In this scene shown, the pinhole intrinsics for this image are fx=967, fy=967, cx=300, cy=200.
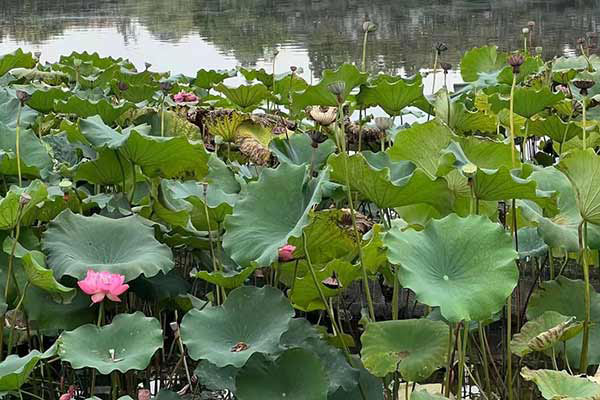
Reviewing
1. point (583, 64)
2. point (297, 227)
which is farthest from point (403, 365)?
point (583, 64)

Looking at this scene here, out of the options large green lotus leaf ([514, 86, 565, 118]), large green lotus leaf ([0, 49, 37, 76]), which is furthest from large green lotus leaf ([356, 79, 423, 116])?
large green lotus leaf ([0, 49, 37, 76])

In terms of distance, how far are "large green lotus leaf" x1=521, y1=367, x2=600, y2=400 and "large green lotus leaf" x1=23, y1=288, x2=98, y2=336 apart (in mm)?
685

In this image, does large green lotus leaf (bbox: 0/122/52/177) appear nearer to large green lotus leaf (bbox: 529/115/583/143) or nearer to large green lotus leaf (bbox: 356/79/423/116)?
large green lotus leaf (bbox: 356/79/423/116)

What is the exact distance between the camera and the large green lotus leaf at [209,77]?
10.1 ft

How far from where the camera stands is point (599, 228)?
1483 mm

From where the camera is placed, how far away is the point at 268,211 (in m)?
1.38

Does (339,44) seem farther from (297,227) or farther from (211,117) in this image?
(297,227)

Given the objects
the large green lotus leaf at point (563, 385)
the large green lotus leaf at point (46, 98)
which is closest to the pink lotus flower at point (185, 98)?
the large green lotus leaf at point (46, 98)

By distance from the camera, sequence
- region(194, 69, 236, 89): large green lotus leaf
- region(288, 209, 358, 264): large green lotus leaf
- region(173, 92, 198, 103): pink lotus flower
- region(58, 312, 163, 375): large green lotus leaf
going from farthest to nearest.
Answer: region(194, 69, 236, 89): large green lotus leaf < region(173, 92, 198, 103): pink lotus flower < region(288, 209, 358, 264): large green lotus leaf < region(58, 312, 163, 375): large green lotus leaf

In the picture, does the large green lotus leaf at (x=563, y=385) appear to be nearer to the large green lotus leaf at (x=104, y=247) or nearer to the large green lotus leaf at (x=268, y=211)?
the large green lotus leaf at (x=268, y=211)

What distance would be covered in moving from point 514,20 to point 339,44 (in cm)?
189

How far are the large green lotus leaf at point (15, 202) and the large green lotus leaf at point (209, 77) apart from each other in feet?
5.42

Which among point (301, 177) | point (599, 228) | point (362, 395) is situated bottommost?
point (362, 395)

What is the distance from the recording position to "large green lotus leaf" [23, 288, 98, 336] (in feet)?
4.81
